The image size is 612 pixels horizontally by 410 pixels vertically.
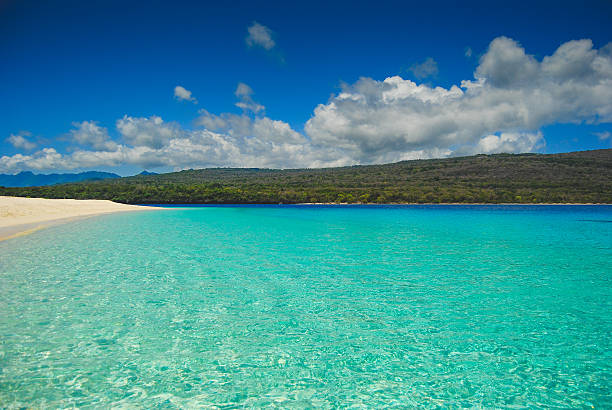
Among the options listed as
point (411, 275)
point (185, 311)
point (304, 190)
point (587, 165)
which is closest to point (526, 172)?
point (587, 165)

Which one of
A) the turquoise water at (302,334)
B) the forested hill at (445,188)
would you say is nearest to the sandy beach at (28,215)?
the turquoise water at (302,334)

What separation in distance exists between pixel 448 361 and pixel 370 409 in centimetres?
201

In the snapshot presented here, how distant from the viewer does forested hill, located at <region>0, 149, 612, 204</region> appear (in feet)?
292

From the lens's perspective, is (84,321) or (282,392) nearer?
(282,392)

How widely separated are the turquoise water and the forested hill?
8501 cm

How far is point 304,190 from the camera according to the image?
107 m

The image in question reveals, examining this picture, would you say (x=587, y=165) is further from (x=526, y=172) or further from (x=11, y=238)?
(x=11, y=238)

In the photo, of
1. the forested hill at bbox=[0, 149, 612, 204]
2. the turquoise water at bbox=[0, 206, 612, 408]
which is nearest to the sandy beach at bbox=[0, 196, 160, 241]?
the turquoise water at bbox=[0, 206, 612, 408]

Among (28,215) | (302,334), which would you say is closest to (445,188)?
(28,215)

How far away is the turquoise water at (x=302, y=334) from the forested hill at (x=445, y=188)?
85011mm

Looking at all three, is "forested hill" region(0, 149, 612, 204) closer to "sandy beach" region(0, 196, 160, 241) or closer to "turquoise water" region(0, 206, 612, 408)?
"sandy beach" region(0, 196, 160, 241)

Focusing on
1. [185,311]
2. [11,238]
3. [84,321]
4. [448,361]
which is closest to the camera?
[448,361]

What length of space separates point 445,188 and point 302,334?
4054 inches

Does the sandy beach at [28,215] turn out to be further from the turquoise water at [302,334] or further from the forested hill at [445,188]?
the forested hill at [445,188]
